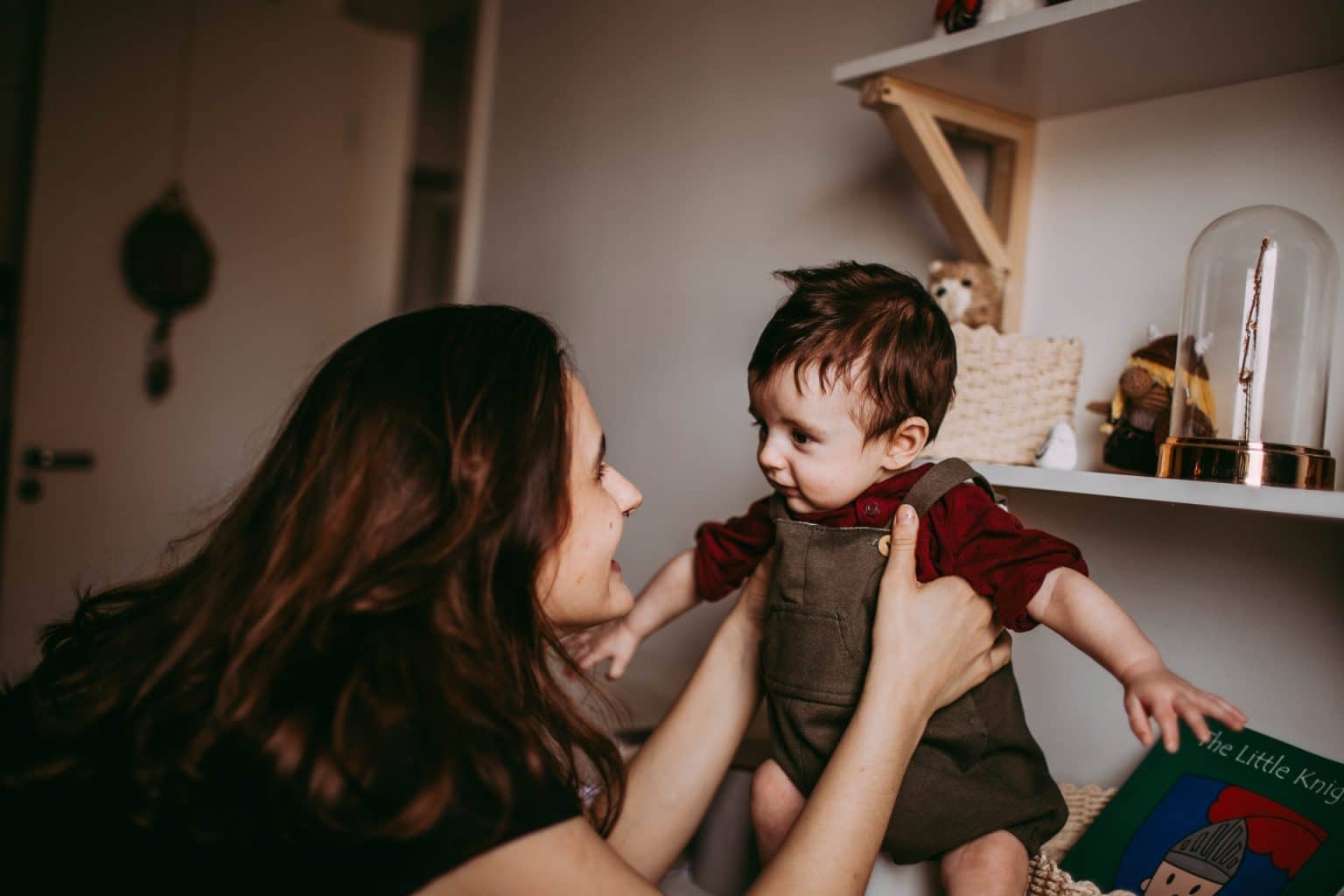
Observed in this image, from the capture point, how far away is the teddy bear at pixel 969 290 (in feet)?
3.75

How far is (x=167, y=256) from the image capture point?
2.63 metres

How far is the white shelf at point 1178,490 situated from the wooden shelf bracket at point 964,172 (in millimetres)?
320

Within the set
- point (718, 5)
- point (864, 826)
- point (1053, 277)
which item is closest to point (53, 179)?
point (718, 5)

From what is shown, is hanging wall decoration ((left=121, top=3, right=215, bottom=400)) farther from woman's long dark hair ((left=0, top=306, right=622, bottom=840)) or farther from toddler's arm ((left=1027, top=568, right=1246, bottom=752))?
toddler's arm ((left=1027, top=568, right=1246, bottom=752))

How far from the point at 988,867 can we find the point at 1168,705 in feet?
0.88

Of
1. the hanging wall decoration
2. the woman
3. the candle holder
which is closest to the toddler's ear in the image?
the woman

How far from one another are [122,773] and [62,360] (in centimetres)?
209

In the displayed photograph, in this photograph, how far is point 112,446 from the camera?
2602 mm

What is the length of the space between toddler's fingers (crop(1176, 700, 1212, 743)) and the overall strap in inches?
11.4

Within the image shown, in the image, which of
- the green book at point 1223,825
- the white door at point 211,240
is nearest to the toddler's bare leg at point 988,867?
the green book at point 1223,825

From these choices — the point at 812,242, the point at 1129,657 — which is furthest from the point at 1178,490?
the point at 812,242

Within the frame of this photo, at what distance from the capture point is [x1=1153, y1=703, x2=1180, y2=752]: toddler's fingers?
745 millimetres

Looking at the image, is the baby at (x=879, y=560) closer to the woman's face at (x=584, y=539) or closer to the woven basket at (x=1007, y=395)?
the woven basket at (x=1007, y=395)

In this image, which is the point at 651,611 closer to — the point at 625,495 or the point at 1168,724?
the point at 625,495
